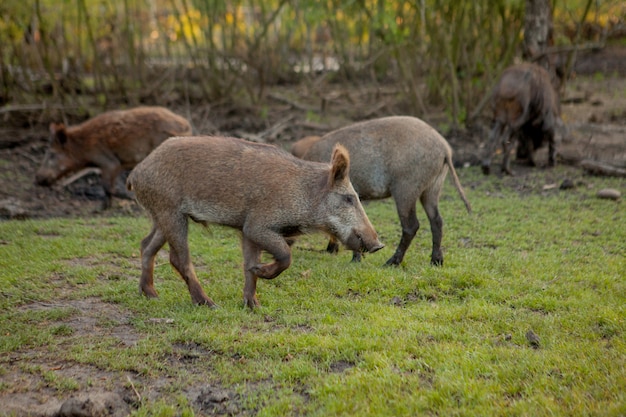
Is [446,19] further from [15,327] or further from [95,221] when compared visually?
[15,327]

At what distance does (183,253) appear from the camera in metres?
6.62

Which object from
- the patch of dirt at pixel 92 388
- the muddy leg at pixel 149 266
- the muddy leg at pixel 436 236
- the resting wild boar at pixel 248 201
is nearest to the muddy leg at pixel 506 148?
the muddy leg at pixel 436 236

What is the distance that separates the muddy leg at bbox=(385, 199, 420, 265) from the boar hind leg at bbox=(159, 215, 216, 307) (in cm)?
231

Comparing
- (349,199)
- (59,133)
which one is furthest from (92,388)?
(59,133)

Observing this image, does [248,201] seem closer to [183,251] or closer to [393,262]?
[183,251]

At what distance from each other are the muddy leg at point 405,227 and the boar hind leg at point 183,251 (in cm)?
231

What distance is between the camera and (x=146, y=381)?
508 cm

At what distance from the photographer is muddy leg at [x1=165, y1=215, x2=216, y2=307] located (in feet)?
21.7

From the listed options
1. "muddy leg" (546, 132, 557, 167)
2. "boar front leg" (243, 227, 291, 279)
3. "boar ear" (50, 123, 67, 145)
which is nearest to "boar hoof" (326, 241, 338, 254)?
"boar front leg" (243, 227, 291, 279)

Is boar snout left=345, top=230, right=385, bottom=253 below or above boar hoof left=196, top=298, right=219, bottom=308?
above

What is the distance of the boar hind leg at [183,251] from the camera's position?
6.60 metres

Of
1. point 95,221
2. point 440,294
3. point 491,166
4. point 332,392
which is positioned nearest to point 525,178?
point 491,166

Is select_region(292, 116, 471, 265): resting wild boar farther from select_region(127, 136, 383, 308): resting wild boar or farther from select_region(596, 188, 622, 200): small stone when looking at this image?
select_region(596, 188, 622, 200): small stone

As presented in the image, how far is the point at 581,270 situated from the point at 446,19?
28.0 ft
